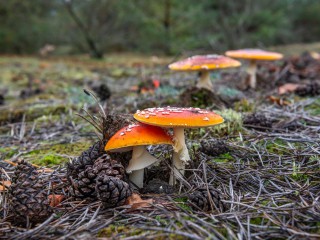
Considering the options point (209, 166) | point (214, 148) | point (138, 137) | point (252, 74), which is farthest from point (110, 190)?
point (252, 74)

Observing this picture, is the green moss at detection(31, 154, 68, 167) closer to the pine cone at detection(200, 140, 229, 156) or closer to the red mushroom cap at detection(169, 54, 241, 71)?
the pine cone at detection(200, 140, 229, 156)

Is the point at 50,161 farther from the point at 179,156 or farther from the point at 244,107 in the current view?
the point at 244,107

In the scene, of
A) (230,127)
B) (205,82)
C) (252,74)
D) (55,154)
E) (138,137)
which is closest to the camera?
(138,137)

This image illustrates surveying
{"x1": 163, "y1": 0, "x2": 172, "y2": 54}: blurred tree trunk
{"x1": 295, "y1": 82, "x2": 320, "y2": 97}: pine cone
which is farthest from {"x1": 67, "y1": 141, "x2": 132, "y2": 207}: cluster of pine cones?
{"x1": 163, "y1": 0, "x2": 172, "y2": 54}: blurred tree trunk

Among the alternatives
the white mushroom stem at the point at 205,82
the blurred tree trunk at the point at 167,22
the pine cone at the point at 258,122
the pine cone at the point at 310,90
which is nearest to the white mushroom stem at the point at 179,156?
the pine cone at the point at 258,122

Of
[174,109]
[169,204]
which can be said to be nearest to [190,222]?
[169,204]

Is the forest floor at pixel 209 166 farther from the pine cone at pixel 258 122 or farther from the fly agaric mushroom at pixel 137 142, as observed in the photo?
the fly agaric mushroom at pixel 137 142
